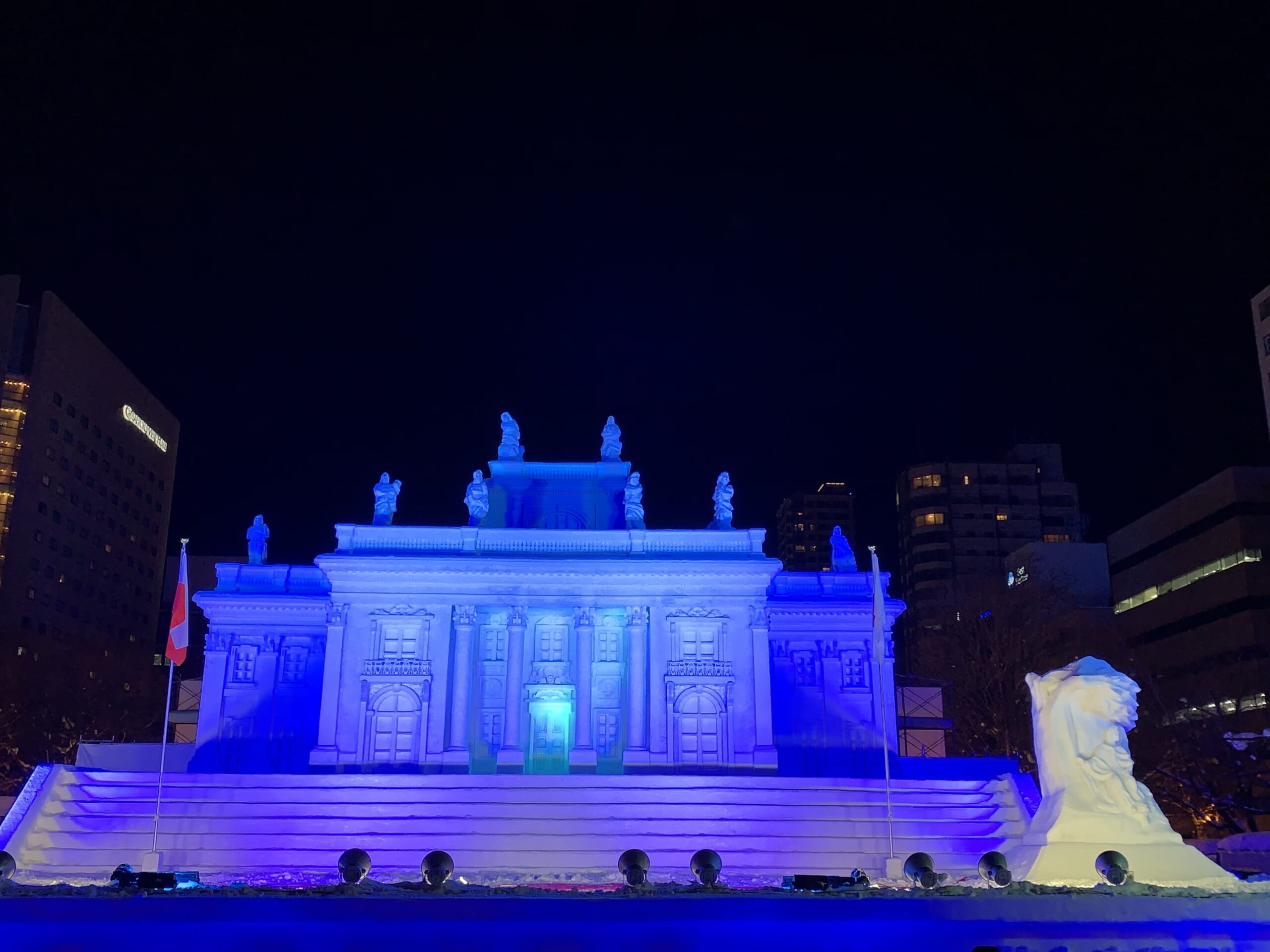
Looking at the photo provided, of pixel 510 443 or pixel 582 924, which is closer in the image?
pixel 582 924

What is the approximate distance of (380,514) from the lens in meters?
45.2

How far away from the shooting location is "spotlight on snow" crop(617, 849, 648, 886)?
1525cm

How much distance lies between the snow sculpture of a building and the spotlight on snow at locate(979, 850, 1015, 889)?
23900mm

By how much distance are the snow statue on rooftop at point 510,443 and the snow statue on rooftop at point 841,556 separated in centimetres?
1412

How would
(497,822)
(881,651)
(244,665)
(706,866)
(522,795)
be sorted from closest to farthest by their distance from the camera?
1. (706,866)
2. (881,651)
3. (497,822)
4. (522,795)
5. (244,665)

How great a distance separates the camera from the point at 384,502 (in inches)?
1790

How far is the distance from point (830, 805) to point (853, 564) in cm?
1686

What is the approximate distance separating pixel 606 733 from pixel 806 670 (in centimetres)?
867

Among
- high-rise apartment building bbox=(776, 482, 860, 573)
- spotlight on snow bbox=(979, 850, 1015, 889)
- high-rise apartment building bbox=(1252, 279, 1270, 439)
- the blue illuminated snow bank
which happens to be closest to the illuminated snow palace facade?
spotlight on snow bbox=(979, 850, 1015, 889)

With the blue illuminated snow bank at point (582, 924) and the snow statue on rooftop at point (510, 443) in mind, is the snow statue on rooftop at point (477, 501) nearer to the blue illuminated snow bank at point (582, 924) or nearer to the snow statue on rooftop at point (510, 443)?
the snow statue on rooftop at point (510, 443)

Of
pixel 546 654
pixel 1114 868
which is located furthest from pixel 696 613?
pixel 1114 868

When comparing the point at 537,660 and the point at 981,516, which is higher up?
the point at 981,516

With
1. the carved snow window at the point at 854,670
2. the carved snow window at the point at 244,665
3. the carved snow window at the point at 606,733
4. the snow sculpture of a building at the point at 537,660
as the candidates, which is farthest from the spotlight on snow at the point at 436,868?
the carved snow window at the point at 244,665

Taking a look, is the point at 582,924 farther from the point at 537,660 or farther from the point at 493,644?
the point at 493,644
